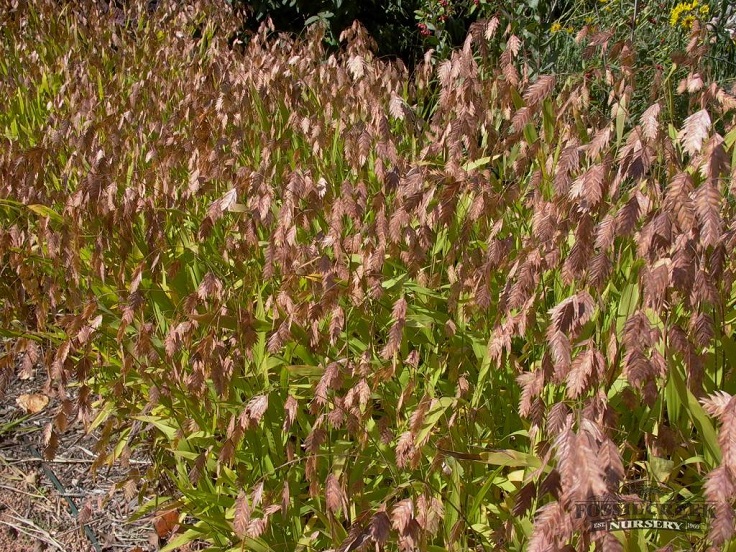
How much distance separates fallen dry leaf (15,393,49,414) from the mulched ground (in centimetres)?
2

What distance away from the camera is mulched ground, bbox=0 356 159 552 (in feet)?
6.84

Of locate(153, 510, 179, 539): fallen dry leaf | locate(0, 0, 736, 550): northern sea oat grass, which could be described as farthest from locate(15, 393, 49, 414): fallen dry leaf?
locate(153, 510, 179, 539): fallen dry leaf

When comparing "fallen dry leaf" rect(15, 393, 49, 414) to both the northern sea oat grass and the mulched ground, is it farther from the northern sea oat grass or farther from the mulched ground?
the northern sea oat grass

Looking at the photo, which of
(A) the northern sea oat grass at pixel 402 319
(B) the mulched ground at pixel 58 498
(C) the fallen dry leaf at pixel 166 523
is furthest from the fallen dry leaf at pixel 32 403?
(C) the fallen dry leaf at pixel 166 523

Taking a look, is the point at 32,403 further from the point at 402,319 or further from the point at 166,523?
the point at 402,319

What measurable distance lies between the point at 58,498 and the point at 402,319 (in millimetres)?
1295

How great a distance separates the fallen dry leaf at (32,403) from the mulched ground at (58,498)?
25 millimetres

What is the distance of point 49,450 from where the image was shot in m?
1.80

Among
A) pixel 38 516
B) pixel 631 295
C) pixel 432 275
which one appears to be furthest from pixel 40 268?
pixel 631 295

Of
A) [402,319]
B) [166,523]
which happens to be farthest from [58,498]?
[402,319]

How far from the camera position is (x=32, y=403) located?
2.55 m

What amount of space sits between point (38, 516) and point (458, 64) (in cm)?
174

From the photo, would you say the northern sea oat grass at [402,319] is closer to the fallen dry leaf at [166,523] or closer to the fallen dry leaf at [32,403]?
the fallen dry leaf at [166,523]

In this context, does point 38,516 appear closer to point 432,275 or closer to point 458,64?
point 432,275
